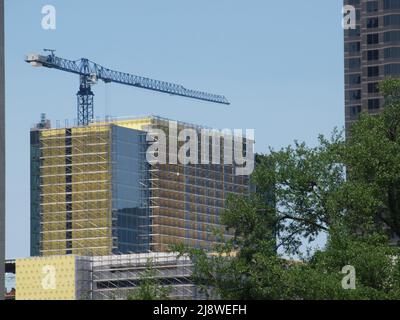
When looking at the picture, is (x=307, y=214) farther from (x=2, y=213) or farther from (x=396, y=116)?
(x=2, y=213)

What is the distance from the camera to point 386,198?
66.1 meters

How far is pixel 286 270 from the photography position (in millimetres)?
63156

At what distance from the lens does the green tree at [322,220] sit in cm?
5991

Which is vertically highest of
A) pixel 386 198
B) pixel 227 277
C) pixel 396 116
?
pixel 396 116

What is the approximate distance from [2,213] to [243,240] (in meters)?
40.0

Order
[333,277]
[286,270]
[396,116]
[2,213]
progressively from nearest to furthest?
[2,213] < [333,277] < [286,270] < [396,116]

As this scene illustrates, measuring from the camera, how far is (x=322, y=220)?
6831 centimetres

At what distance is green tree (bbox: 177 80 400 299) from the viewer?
197ft

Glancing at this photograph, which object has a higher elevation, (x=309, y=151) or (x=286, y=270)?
(x=309, y=151)
